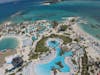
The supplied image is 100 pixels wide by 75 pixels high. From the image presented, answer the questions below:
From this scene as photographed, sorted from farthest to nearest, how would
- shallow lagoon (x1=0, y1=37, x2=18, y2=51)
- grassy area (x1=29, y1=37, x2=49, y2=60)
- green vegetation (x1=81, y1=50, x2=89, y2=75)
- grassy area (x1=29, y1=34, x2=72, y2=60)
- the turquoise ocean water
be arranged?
the turquoise ocean water, shallow lagoon (x1=0, y1=37, x2=18, y2=51), grassy area (x1=29, y1=34, x2=72, y2=60), grassy area (x1=29, y1=37, x2=49, y2=60), green vegetation (x1=81, y1=50, x2=89, y2=75)

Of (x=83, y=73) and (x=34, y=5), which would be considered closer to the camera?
(x=83, y=73)

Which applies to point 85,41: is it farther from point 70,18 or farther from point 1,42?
point 1,42

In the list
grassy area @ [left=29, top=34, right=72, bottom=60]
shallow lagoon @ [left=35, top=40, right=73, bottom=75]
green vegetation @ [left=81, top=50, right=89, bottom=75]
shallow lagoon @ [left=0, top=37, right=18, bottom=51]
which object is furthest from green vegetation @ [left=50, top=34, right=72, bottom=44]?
shallow lagoon @ [left=0, top=37, right=18, bottom=51]

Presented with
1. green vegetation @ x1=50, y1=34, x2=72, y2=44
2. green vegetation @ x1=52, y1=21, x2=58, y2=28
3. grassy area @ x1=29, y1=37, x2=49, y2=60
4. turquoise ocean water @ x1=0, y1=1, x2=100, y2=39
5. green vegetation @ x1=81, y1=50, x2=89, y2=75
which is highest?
turquoise ocean water @ x1=0, y1=1, x2=100, y2=39

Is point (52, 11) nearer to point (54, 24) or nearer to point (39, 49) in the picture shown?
point (54, 24)

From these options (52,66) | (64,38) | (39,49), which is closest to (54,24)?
(64,38)

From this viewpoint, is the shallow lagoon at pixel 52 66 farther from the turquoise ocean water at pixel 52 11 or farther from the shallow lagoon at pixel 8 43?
the turquoise ocean water at pixel 52 11

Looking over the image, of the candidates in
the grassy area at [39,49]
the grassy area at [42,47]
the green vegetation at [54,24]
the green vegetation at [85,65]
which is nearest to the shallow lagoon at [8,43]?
the grassy area at [39,49]

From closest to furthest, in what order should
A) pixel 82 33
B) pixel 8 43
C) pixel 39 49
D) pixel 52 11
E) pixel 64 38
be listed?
1. pixel 39 49
2. pixel 64 38
3. pixel 8 43
4. pixel 82 33
5. pixel 52 11

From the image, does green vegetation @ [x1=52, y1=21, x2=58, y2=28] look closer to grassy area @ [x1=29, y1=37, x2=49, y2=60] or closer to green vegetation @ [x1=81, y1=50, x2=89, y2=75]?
grassy area @ [x1=29, y1=37, x2=49, y2=60]

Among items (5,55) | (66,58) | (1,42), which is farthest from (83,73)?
(1,42)

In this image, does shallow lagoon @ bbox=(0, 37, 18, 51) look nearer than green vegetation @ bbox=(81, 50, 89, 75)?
No
